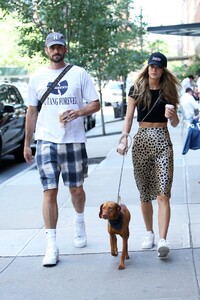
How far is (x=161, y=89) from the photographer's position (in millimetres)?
5270

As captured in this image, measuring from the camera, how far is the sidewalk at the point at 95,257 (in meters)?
4.55

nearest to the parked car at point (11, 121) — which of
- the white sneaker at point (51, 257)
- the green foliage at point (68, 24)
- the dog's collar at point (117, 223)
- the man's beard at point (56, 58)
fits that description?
the green foliage at point (68, 24)

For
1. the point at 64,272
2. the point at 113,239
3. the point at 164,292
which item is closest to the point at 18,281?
the point at 64,272

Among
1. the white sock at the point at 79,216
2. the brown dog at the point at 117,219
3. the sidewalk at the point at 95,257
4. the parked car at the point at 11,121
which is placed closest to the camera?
the sidewalk at the point at 95,257

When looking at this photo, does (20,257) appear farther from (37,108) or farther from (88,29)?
(88,29)

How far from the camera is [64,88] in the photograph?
5332 millimetres

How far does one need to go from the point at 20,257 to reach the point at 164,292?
1713mm

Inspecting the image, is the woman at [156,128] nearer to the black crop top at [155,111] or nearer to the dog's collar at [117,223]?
the black crop top at [155,111]

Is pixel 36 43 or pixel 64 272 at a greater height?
pixel 36 43

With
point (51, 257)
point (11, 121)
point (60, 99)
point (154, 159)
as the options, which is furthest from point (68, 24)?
point (51, 257)

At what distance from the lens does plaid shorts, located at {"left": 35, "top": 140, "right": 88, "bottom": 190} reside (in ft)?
17.4

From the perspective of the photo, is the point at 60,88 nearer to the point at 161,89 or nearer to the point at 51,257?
the point at 161,89

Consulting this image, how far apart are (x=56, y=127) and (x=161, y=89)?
1009mm

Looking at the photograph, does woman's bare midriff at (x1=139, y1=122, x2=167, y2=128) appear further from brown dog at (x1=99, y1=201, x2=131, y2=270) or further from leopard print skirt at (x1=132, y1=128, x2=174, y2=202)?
brown dog at (x1=99, y1=201, x2=131, y2=270)
